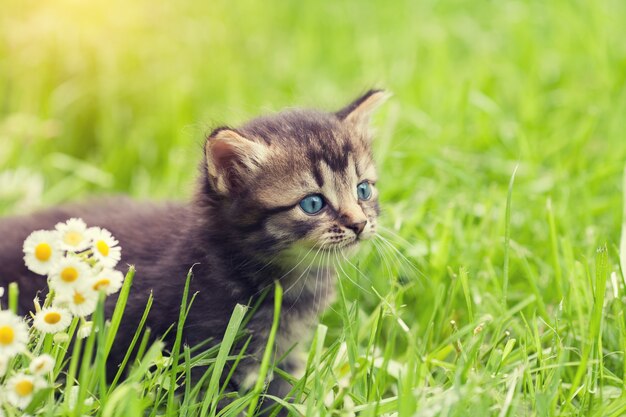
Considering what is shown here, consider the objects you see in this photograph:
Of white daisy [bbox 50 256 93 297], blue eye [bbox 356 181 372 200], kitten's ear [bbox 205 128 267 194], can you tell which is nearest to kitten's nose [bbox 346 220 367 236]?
blue eye [bbox 356 181 372 200]

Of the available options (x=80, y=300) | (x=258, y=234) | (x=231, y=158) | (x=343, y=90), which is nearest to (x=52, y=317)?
(x=80, y=300)

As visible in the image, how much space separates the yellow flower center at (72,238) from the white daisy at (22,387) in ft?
1.31

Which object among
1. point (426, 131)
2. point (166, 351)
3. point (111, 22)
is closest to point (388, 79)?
point (426, 131)

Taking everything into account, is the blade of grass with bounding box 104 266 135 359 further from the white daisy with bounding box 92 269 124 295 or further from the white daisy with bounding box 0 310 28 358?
the white daisy with bounding box 0 310 28 358

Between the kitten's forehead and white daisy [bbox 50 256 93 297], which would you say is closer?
white daisy [bbox 50 256 93 297]

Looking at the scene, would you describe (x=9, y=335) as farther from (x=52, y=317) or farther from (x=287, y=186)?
(x=287, y=186)

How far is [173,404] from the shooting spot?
8.61 feet

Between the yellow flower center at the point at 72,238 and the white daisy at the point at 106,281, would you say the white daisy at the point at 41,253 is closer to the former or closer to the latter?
the yellow flower center at the point at 72,238

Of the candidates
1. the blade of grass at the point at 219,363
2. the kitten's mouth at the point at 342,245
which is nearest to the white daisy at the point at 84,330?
the blade of grass at the point at 219,363

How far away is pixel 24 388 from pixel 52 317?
9.5 inches

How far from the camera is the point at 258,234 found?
3.11m

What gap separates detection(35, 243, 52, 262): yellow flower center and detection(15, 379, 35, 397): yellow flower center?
351 millimetres

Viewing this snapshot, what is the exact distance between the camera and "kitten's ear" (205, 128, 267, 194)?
10.1 feet

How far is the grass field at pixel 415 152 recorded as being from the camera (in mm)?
2832
